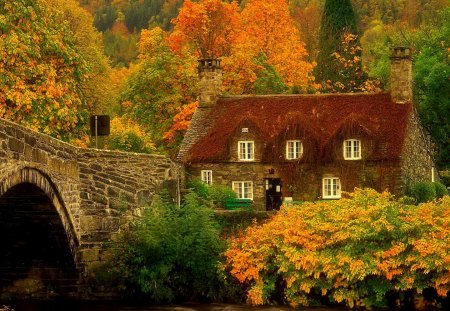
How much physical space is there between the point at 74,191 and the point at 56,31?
10611mm

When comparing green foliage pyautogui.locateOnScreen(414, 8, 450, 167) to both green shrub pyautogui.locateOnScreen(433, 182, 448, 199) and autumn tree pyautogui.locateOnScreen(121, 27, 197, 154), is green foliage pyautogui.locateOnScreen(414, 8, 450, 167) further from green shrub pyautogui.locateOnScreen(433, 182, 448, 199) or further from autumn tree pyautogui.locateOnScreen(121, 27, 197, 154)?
autumn tree pyautogui.locateOnScreen(121, 27, 197, 154)

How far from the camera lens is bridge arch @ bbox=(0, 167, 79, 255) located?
24448 millimetres

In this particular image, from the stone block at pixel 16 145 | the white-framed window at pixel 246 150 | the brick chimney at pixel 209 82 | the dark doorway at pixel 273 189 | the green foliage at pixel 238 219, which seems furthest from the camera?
the brick chimney at pixel 209 82

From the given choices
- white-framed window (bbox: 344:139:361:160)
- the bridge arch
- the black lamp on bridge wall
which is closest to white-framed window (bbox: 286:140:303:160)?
white-framed window (bbox: 344:139:361:160)

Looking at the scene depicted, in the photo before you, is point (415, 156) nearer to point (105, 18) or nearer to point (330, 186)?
point (330, 186)

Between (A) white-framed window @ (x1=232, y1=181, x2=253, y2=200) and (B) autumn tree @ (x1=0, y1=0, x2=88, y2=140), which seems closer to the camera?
(B) autumn tree @ (x1=0, y1=0, x2=88, y2=140)

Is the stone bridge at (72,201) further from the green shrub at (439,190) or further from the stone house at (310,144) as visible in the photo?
the green shrub at (439,190)

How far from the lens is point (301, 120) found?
163ft

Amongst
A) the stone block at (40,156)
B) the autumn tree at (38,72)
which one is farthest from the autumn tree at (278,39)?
the stone block at (40,156)

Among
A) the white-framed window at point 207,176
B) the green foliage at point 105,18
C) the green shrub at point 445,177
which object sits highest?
the green foliage at point 105,18

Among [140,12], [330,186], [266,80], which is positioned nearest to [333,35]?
[266,80]

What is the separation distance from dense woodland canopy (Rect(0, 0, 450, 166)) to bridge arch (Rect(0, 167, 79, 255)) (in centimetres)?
722

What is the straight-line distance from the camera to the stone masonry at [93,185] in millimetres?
28169

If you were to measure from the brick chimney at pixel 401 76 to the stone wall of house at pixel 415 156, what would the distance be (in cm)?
90
